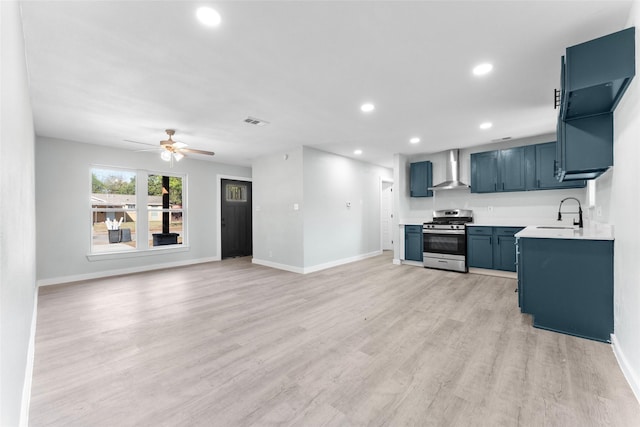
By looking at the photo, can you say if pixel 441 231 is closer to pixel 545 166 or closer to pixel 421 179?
pixel 421 179

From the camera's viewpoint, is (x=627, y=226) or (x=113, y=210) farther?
(x=113, y=210)

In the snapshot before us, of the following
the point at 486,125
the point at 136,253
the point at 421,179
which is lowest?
the point at 136,253

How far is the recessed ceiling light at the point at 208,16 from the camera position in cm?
181

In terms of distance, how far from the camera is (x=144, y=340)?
257 centimetres

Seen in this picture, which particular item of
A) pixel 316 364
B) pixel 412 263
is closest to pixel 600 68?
pixel 316 364

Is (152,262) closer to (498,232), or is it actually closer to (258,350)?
(258,350)

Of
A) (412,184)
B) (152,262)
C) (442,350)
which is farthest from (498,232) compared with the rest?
(152,262)

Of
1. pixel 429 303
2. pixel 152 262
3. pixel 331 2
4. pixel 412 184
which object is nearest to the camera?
pixel 331 2

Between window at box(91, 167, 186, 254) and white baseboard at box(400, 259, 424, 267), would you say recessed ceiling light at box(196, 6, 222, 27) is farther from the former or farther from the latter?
white baseboard at box(400, 259, 424, 267)

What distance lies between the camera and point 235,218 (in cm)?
745

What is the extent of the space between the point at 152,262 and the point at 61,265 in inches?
56.7

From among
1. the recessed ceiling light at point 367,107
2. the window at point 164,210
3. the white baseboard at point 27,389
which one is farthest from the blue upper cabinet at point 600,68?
the window at point 164,210

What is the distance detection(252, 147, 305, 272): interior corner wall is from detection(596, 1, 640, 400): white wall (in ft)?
13.7

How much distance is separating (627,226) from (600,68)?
45.1 inches
